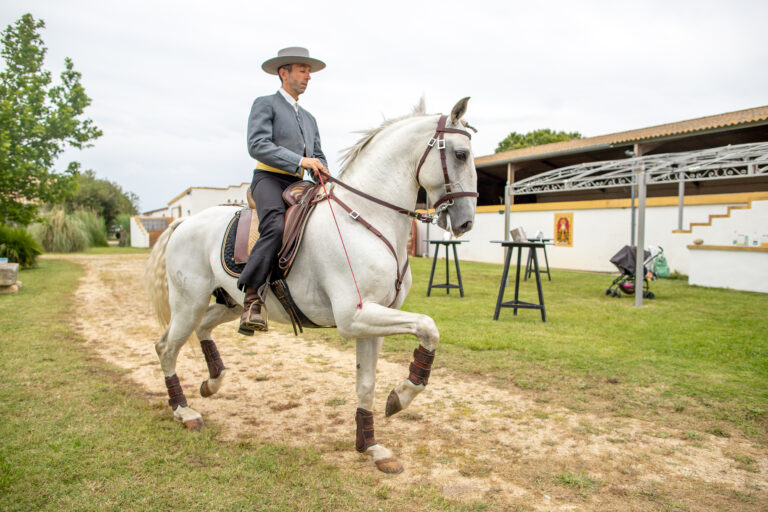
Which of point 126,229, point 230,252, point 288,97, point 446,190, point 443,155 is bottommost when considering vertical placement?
point 230,252

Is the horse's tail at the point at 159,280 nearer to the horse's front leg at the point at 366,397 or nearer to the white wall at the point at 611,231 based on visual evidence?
the horse's front leg at the point at 366,397

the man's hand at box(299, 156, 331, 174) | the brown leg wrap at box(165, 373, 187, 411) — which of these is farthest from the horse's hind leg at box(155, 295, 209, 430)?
the man's hand at box(299, 156, 331, 174)

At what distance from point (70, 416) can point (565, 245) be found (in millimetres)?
19204

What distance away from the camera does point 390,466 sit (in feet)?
10.1

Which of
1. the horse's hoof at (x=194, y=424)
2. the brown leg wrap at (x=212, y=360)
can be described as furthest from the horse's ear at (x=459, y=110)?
the horse's hoof at (x=194, y=424)

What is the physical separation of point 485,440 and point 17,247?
19538 mm

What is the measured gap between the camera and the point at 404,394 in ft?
9.85

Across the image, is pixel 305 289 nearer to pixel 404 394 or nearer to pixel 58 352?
pixel 404 394

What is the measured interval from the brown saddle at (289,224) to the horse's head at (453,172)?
875mm

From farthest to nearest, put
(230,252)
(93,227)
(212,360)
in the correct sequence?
1. (93,227)
2. (212,360)
3. (230,252)

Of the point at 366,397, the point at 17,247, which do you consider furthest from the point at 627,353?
the point at 17,247

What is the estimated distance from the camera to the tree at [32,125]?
49.2 ft

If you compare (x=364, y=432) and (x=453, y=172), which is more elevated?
(x=453, y=172)

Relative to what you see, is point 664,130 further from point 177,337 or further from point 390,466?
point 177,337
